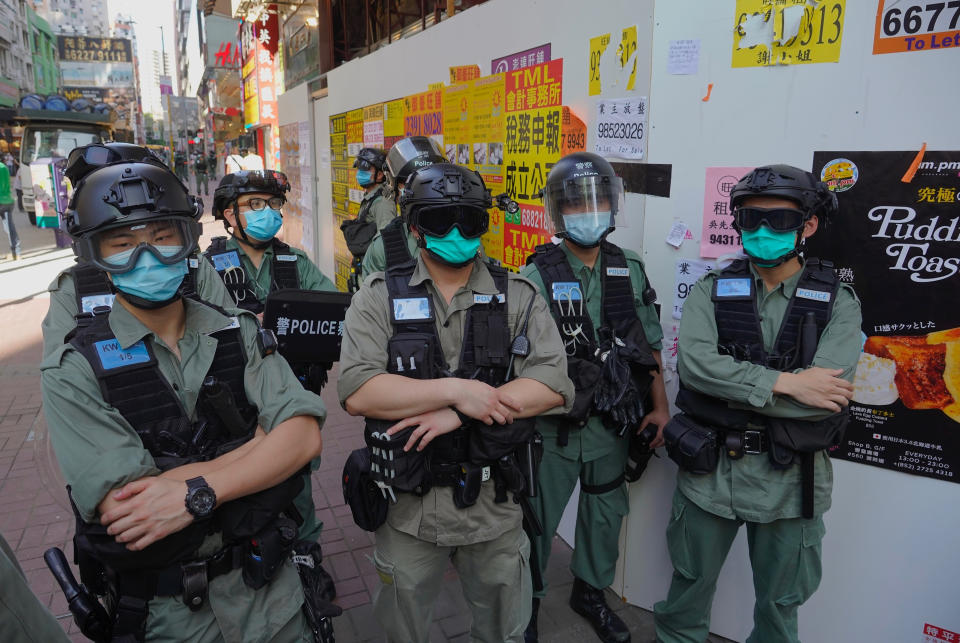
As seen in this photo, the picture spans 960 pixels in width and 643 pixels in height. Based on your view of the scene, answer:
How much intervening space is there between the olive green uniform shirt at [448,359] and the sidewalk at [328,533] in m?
1.05

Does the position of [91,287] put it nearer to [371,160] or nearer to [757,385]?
[757,385]

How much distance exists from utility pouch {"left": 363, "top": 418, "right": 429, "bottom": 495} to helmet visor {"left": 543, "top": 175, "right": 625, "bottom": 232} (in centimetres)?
144

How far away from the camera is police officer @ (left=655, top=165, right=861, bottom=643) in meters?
2.42

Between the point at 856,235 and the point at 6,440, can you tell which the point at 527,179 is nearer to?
the point at 856,235

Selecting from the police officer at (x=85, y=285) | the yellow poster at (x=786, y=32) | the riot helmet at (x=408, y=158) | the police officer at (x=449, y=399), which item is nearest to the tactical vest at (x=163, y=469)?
the police officer at (x=449, y=399)

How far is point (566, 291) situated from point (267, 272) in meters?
1.94

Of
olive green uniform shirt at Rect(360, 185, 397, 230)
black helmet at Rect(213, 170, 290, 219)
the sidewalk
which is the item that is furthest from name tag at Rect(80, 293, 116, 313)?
olive green uniform shirt at Rect(360, 185, 397, 230)

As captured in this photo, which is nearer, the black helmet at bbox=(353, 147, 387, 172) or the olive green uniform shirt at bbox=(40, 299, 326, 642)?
the olive green uniform shirt at bbox=(40, 299, 326, 642)

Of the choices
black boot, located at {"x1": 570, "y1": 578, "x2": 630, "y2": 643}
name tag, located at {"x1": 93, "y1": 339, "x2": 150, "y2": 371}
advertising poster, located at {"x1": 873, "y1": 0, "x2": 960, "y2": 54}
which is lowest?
black boot, located at {"x1": 570, "y1": 578, "x2": 630, "y2": 643}

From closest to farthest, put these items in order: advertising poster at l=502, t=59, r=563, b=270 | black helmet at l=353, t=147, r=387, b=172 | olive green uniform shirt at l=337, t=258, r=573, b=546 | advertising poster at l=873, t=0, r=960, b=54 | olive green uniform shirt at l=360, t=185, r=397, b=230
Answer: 1. olive green uniform shirt at l=337, t=258, r=573, b=546
2. advertising poster at l=873, t=0, r=960, b=54
3. advertising poster at l=502, t=59, r=563, b=270
4. olive green uniform shirt at l=360, t=185, r=397, b=230
5. black helmet at l=353, t=147, r=387, b=172

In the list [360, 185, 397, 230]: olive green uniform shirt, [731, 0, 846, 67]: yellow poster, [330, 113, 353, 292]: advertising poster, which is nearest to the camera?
[731, 0, 846, 67]: yellow poster

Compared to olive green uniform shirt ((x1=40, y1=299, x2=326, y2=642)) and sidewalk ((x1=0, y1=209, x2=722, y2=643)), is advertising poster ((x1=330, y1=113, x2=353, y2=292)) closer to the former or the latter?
sidewalk ((x1=0, y1=209, x2=722, y2=643))

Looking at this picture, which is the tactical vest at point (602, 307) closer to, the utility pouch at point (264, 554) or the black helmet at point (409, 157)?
the utility pouch at point (264, 554)

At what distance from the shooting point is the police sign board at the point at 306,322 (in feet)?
10.5
